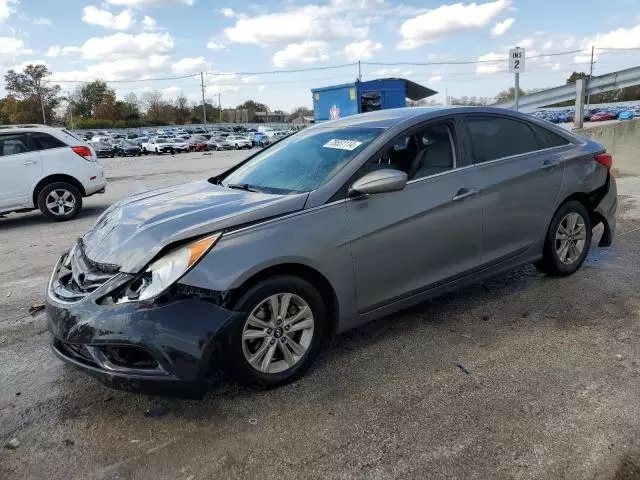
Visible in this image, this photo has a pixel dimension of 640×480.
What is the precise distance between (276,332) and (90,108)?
Answer: 12124 cm

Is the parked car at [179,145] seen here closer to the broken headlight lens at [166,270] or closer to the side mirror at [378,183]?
the side mirror at [378,183]

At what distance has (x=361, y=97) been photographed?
2056 cm

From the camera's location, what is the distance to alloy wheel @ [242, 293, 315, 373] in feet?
10.2

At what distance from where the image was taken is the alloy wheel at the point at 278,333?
3105mm

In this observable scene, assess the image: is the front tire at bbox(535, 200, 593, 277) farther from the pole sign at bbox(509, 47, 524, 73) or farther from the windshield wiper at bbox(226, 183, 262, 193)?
the pole sign at bbox(509, 47, 524, 73)

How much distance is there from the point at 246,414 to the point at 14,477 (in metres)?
1.12

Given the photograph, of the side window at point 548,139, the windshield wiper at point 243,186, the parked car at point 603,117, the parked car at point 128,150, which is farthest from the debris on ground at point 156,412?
the parked car at point 603,117

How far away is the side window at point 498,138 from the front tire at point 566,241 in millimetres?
668

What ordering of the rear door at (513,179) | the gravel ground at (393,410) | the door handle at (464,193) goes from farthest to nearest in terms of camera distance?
1. the rear door at (513,179)
2. the door handle at (464,193)
3. the gravel ground at (393,410)

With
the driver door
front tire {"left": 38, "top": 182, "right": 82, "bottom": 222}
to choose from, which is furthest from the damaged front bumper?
front tire {"left": 38, "top": 182, "right": 82, "bottom": 222}

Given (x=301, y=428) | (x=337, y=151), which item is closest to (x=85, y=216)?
(x=337, y=151)

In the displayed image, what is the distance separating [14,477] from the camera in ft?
8.50

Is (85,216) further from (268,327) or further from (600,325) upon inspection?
(600,325)

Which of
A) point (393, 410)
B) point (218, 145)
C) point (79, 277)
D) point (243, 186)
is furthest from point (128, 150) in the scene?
point (393, 410)
